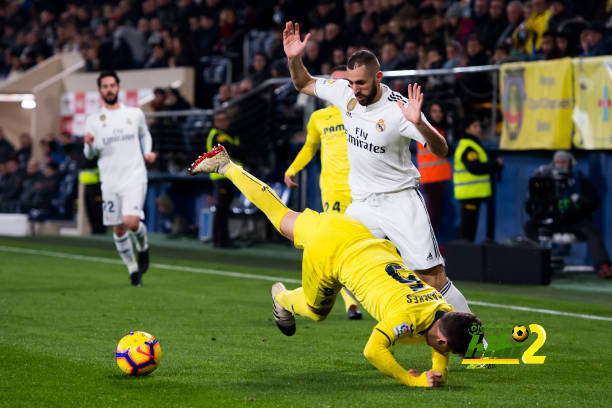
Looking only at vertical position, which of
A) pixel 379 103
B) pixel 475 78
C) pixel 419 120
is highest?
pixel 475 78

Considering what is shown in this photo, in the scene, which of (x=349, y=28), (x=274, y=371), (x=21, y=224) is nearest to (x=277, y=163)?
(x=349, y=28)

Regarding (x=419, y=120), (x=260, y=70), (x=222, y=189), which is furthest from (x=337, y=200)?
(x=260, y=70)

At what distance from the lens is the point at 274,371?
21.6 ft

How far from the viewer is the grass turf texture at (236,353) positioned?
227 inches

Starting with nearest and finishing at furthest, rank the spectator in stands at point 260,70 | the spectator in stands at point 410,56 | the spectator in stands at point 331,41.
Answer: the spectator in stands at point 410,56
the spectator in stands at point 331,41
the spectator in stands at point 260,70

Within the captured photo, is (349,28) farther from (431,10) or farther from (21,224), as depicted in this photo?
(21,224)

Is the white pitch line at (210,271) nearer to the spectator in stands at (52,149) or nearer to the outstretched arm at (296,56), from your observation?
the outstretched arm at (296,56)

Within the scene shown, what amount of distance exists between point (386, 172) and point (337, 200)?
1.93m

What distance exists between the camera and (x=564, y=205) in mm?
13320

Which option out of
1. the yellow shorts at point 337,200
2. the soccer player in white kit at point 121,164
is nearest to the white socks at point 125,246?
the soccer player in white kit at point 121,164

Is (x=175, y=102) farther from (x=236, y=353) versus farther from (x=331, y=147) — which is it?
(x=236, y=353)

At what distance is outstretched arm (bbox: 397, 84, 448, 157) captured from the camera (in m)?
6.48

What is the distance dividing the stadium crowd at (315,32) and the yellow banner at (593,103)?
296mm

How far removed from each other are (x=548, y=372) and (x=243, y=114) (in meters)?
12.9
